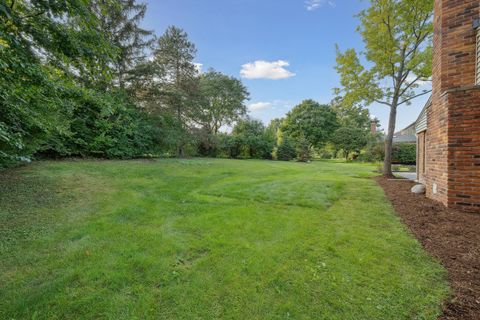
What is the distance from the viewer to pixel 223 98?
27.4 meters

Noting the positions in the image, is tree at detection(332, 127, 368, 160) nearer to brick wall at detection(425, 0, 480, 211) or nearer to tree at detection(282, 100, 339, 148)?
tree at detection(282, 100, 339, 148)

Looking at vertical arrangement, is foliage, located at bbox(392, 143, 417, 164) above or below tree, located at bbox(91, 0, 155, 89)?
below

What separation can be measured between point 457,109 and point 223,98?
24915 mm

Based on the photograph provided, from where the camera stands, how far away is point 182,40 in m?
17.6

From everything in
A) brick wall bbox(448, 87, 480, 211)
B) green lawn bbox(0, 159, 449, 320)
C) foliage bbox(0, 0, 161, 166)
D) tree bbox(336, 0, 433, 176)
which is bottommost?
green lawn bbox(0, 159, 449, 320)

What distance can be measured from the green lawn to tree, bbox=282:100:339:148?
2737cm

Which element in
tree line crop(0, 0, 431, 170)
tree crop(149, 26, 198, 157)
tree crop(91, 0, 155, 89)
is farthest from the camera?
tree crop(149, 26, 198, 157)

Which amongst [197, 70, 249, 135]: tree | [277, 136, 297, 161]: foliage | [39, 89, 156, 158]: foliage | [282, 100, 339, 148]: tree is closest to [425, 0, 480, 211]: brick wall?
[39, 89, 156, 158]: foliage

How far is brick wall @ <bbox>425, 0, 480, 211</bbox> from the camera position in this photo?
4.12 metres

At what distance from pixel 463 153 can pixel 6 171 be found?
10789mm

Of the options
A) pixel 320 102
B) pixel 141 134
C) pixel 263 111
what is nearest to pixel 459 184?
pixel 141 134

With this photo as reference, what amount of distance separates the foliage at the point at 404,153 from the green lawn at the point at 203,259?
19168 millimetres

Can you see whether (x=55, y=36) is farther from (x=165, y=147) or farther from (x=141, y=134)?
(x=165, y=147)

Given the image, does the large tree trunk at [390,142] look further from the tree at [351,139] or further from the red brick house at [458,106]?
the tree at [351,139]
